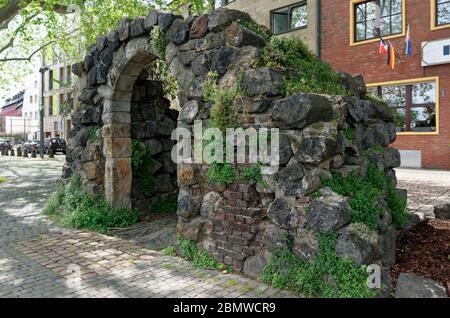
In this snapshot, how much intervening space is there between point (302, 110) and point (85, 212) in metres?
4.47

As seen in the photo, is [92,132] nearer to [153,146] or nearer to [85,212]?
[153,146]

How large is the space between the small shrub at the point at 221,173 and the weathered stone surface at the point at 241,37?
1.45 metres

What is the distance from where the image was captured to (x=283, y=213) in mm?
3904

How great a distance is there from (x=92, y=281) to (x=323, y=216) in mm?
2435

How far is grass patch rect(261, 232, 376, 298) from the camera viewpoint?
11.0ft

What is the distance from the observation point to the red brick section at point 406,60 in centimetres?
1348

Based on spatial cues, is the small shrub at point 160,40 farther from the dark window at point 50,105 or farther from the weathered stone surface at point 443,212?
the dark window at point 50,105

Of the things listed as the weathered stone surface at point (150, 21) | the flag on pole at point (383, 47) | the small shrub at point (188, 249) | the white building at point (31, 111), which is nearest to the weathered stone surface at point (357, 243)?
the small shrub at point (188, 249)

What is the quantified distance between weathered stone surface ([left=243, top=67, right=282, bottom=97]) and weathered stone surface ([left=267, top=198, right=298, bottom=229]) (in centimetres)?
117

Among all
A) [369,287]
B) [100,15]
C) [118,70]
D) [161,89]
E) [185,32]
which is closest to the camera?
[369,287]

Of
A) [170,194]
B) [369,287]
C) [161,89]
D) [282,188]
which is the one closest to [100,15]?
[161,89]

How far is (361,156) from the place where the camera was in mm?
4445

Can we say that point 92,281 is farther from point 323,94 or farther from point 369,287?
point 323,94

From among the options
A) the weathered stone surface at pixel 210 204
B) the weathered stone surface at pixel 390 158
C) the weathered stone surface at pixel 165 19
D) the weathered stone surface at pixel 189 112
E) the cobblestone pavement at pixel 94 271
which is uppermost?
the weathered stone surface at pixel 165 19
